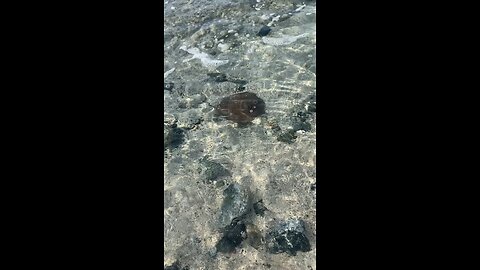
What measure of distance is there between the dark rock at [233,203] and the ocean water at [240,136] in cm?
1

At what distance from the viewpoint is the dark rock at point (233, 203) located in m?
4.17

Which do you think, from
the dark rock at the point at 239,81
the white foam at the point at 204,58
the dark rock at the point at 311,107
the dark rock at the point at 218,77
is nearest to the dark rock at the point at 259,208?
the dark rock at the point at 311,107

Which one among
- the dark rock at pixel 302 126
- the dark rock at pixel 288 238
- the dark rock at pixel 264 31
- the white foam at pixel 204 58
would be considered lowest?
the dark rock at pixel 288 238

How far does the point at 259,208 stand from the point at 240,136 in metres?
1.17

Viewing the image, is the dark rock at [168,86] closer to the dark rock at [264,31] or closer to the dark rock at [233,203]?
the dark rock at [264,31]

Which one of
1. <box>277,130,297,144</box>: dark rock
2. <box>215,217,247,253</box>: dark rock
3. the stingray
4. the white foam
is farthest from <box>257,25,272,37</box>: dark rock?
<box>215,217,247,253</box>: dark rock
